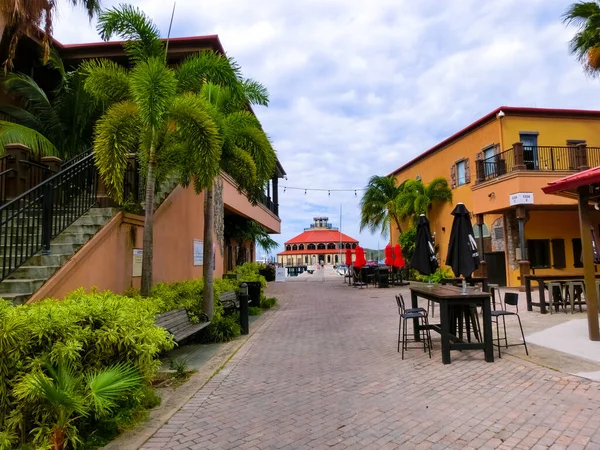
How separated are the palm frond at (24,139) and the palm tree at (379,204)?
22263 mm

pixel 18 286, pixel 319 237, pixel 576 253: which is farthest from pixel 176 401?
pixel 319 237

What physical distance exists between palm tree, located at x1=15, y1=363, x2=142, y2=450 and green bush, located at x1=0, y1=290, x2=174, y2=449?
0.01 meters

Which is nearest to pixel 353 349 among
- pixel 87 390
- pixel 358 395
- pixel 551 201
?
pixel 358 395

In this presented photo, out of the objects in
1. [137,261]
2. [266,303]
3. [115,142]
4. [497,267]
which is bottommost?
[266,303]

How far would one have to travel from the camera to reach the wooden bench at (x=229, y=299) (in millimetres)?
10742

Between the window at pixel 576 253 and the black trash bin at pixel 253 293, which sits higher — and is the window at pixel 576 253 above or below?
above

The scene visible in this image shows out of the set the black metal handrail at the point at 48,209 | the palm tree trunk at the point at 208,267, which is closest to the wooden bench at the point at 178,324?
the palm tree trunk at the point at 208,267

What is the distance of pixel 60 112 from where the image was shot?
40.0ft

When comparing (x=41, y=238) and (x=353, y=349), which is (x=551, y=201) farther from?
(x=41, y=238)

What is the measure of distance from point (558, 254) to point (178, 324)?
19.6 metres

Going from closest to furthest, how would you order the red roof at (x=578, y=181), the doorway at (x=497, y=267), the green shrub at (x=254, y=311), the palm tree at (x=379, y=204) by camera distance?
1. the red roof at (x=578, y=181)
2. the green shrub at (x=254, y=311)
3. the doorway at (x=497, y=267)
4. the palm tree at (x=379, y=204)

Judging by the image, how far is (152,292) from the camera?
8.01 m

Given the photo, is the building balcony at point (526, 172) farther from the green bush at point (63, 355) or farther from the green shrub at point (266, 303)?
the green bush at point (63, 355)

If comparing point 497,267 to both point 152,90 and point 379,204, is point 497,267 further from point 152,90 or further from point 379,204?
point 152,90
